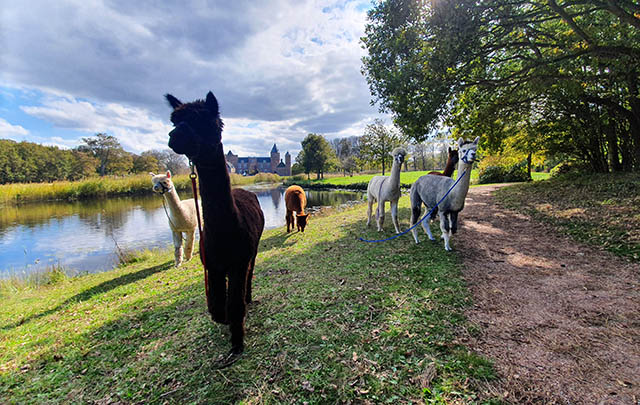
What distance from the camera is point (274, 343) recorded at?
2.94m

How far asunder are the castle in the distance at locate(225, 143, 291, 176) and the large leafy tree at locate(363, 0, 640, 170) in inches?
3457

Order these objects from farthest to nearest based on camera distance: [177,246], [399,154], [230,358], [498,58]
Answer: [498,58] < [177,246] < [399,154] < [230,358]

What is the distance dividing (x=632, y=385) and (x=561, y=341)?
0.59 meters

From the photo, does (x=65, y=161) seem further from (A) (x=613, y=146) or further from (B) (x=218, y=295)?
(A) (x=613, y=146)

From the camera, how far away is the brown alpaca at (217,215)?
2254mm

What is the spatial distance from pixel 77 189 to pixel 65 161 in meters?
26.7

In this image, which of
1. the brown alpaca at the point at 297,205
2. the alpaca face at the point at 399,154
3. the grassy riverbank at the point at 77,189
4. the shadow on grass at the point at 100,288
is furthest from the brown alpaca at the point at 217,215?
the grassy riverbank at the point at 77,189

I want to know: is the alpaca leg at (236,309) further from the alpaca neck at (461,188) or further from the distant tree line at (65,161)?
the distant tree line at (65,161)

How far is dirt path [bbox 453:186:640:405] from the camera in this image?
211cm

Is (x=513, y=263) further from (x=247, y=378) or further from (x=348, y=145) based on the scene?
(x=348, y=145)

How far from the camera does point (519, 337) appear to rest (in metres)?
2.78

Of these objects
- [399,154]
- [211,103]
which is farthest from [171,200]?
[399,154]

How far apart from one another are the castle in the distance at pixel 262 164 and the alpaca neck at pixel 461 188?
9314cm

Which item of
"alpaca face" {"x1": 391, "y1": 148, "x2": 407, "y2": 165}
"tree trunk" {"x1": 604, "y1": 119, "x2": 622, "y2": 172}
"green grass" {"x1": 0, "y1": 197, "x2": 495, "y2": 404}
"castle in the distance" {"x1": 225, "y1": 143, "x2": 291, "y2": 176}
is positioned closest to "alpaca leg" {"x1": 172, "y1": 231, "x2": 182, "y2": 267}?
"green grass" {"x1": 0, "y1": 197, "x2": 495, "y2": 404}
